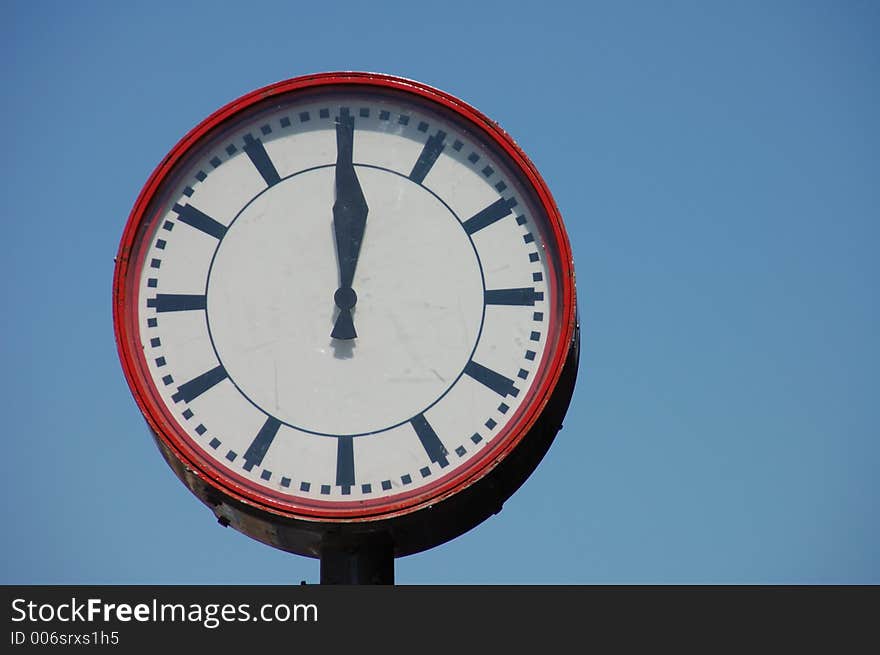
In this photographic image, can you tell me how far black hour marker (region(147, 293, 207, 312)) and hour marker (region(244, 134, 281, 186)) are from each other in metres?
0.72

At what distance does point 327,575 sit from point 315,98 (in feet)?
7.63

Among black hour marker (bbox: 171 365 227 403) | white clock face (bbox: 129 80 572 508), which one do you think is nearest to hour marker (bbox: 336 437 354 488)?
white clock face (bbox: 129 80 572 508)

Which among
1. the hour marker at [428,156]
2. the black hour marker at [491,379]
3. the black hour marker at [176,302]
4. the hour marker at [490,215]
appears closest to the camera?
the black hour marker at [491,379]

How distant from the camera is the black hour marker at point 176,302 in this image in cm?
831

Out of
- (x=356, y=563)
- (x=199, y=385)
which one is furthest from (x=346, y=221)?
(x=356, y=563)

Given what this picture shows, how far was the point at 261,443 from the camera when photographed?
26.5 feet

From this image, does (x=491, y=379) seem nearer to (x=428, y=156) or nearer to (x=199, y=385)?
(x=428, y=156)

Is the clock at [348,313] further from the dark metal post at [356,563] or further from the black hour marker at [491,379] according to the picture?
the dark metal post at [356,563]

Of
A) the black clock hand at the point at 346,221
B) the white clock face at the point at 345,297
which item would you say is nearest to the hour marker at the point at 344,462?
the white clock face at the point at 345,297

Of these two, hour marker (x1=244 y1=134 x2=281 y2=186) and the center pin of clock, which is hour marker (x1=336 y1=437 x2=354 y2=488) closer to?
Answer: the center pin of clock

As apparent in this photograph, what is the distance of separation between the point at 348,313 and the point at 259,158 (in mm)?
937

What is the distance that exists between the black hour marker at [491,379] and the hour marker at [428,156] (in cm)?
102

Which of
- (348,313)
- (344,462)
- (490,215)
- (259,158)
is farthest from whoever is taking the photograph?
(259,158)
